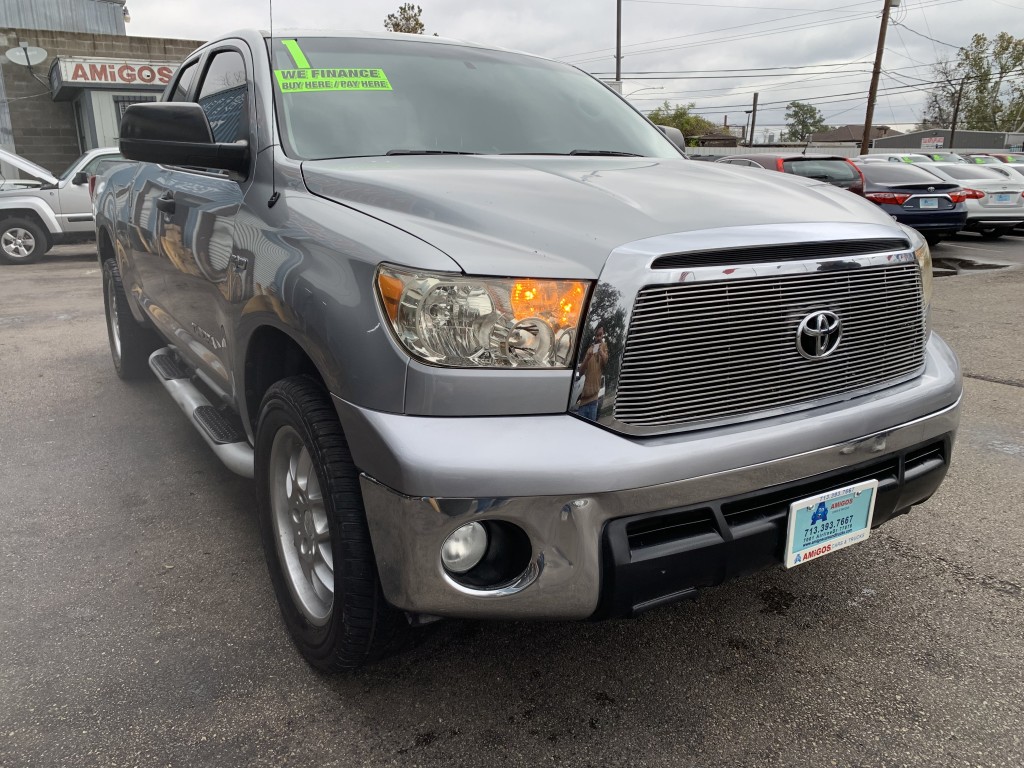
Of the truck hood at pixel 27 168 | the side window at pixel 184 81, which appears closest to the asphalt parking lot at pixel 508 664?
the side window at pixel 184 81

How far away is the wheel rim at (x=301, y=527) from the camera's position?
227cm

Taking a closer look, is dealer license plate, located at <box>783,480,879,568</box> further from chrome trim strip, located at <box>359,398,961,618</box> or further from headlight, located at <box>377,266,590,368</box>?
headlight, located at <box>377,266,590,368</box>

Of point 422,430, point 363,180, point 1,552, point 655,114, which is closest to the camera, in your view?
point 422,430

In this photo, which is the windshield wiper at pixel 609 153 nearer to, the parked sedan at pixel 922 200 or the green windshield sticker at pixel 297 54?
the green windshield sticker at pixel 297 54

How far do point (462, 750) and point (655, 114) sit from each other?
3049 inches

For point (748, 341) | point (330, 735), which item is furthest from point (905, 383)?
point (330, 735)

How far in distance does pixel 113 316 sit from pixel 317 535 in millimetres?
3821

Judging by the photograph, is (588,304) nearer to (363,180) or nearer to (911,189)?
(363,180)

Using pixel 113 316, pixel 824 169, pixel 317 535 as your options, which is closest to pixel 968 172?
pixel 824 169

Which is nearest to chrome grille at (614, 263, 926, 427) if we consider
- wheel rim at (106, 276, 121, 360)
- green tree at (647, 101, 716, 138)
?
wheel rim at (106, 276, 121, 360)

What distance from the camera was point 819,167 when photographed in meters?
11.8

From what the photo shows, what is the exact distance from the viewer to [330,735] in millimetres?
2092

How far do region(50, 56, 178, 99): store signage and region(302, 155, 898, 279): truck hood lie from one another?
18.2 meters

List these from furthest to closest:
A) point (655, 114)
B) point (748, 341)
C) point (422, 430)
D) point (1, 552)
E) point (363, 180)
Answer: point (655, 114) → point (1, 552) → point (363, 180) → point (748, 341) → point (422, 430)
